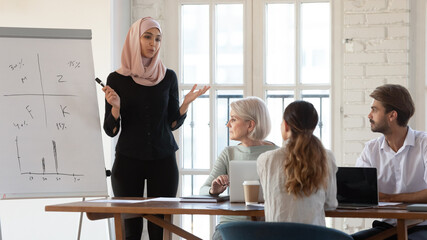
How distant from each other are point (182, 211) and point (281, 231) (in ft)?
2.19

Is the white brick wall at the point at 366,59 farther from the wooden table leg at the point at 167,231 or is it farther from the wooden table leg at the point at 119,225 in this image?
the wooden table leg at the point at 119,225

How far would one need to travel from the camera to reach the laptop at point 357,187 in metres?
2.54

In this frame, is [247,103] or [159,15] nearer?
[247,103]

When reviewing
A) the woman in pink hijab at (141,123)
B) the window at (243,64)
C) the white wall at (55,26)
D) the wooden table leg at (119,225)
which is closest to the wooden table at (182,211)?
the wooden table leg at (119,225)

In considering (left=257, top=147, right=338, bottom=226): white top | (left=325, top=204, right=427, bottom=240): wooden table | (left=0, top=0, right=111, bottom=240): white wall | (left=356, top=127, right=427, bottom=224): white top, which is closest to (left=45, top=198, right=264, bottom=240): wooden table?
(left=257, top=147, right=338, bottom=226): white top

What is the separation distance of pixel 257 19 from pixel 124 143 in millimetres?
1567

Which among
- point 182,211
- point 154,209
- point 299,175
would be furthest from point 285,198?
point 154,209

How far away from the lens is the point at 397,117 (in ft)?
9.49

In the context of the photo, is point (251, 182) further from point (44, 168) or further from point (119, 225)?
point (44, 168)

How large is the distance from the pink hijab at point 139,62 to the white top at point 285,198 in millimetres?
1103

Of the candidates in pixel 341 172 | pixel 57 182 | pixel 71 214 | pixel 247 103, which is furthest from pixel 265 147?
pixel 71 214

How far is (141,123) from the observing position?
323 centimetres

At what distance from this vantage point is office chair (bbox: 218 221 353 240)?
183 cm

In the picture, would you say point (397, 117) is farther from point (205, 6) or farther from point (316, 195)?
point (205, 6)
